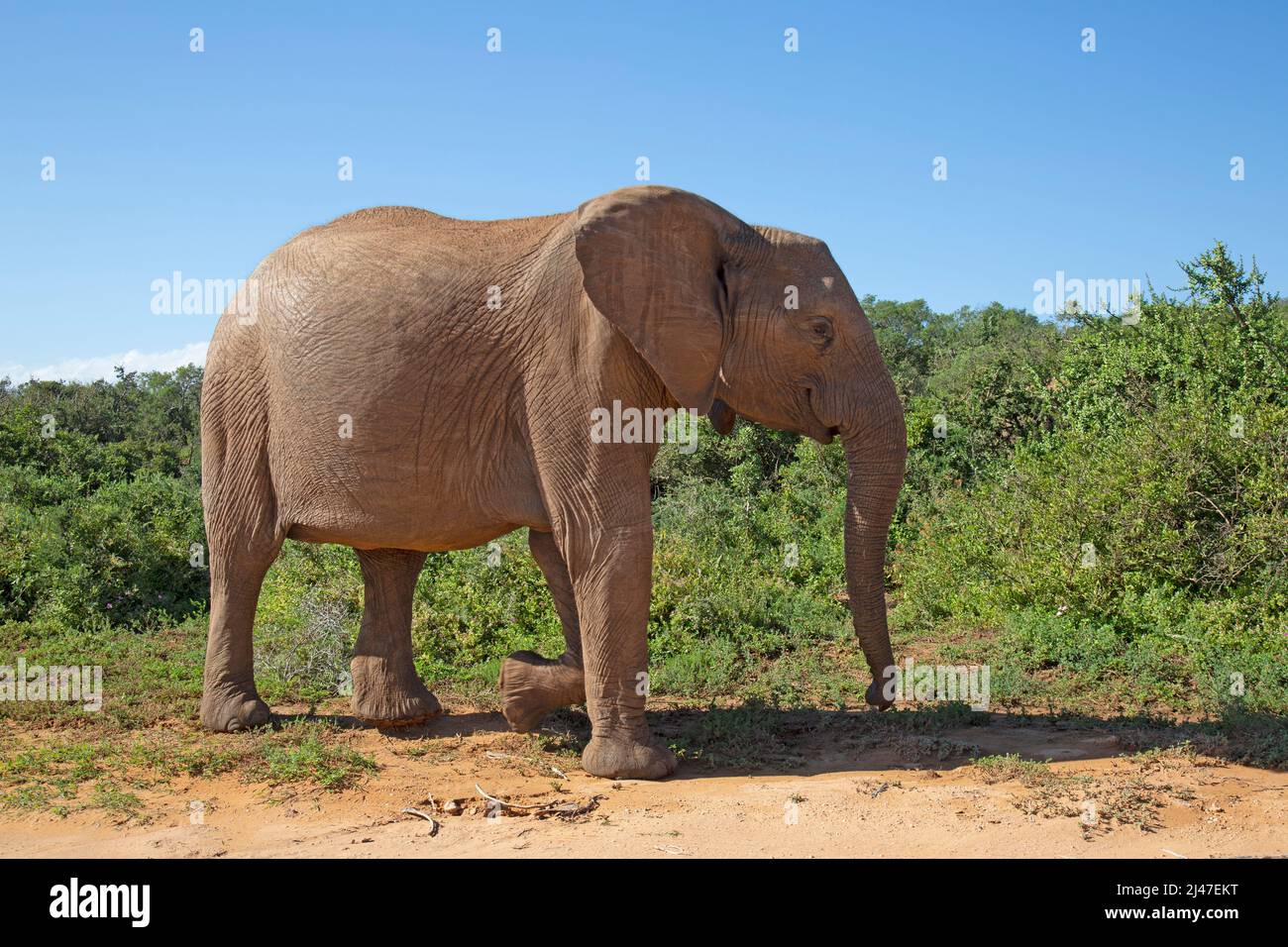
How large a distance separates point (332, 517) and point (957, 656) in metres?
5.15

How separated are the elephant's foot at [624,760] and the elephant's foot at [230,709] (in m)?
2.42

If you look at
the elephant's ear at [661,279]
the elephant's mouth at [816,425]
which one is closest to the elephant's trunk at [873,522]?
the elephant's mouth at [816,425]

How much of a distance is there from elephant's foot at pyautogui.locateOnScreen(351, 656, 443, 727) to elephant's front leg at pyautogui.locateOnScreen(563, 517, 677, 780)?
5.48ft

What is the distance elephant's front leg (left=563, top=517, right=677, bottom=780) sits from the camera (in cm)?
584

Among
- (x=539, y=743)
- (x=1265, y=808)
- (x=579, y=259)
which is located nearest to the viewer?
(x=1265, y=808)

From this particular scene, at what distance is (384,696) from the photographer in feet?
23.5

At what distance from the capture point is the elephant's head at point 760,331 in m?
5.66

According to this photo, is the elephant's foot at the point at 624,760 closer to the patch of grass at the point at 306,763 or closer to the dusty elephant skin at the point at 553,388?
the dusty elephant skin at the point at 553,388

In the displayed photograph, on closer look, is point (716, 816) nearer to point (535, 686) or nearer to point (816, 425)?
point (535, 686)

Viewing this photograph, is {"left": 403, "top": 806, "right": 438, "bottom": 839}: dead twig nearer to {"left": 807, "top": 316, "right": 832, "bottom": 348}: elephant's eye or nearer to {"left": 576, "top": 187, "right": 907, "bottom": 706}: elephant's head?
{"left": 576, "top": 187, "right": 907, "bottom": 706}: elephant's head

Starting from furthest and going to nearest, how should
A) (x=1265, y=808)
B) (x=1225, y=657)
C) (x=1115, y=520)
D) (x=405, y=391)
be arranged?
(x=1115, y=520)
(x=1225, y=657)
(x=405, y=391)
(x=1265, y=808)

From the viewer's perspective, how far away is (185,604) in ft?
36.0

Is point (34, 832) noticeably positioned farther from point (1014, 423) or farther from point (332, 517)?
point (1014, 423)

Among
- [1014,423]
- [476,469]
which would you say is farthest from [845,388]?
[1014,423]
